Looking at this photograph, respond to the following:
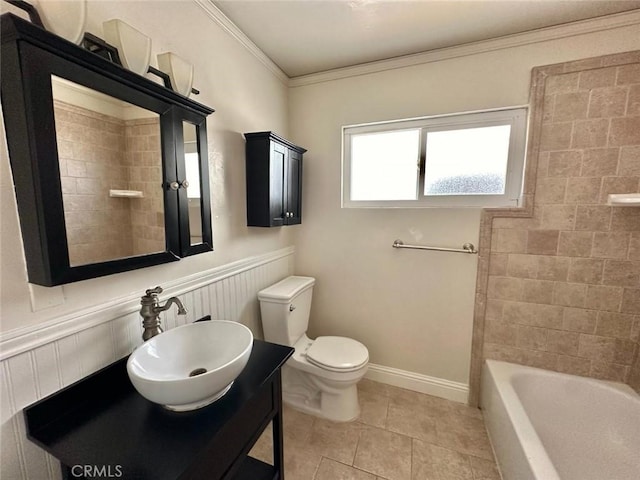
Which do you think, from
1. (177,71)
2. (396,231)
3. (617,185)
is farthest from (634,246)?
(177,71)

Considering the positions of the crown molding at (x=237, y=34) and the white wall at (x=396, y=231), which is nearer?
the crown molding at (x=237, y=34)

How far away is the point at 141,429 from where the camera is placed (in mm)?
762

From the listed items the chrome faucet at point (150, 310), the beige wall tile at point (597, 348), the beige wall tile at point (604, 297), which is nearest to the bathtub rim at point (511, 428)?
the beige wall tile at point (597, 348)

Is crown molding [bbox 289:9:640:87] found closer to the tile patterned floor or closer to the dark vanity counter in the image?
the dark vanity counter

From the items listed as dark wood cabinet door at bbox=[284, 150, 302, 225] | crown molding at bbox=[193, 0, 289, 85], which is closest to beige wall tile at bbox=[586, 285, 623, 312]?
dark wood cabinet door at bbox=[284, 150, 302, 225]

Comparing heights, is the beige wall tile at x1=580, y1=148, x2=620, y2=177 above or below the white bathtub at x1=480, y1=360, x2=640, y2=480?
above

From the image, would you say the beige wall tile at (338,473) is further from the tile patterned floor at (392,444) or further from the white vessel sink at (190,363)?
the white vessel sink at (190,363)

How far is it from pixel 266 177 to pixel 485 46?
1.55 metres

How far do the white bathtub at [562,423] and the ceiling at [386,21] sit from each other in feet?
6.65

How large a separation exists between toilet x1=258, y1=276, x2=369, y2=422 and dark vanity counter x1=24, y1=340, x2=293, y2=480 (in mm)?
698

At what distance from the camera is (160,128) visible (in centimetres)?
104

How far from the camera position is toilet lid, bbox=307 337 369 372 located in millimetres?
1635

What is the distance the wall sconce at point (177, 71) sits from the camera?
1049 millimetres

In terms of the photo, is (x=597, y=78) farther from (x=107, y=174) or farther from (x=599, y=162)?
(x=107, y=174)
